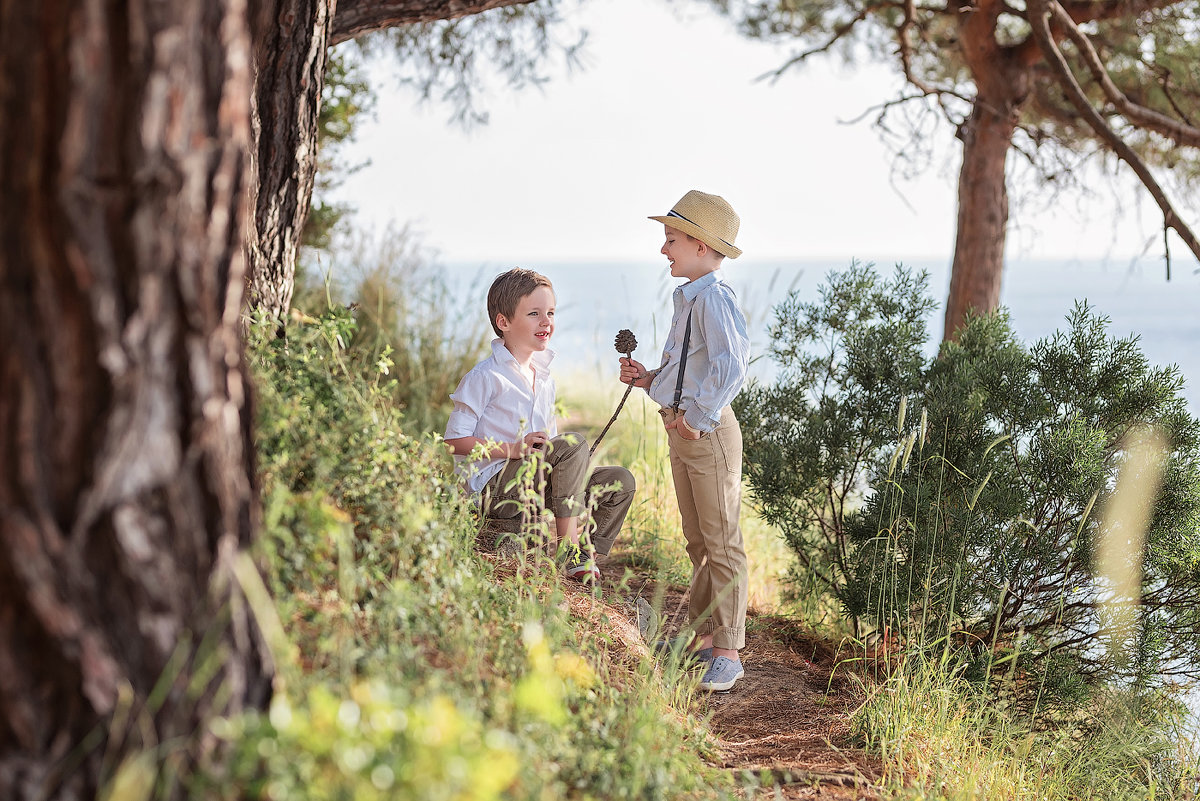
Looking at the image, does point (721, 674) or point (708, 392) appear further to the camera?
point (721, 674)

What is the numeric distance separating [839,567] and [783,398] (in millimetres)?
813

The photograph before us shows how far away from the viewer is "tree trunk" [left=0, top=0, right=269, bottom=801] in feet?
4.75

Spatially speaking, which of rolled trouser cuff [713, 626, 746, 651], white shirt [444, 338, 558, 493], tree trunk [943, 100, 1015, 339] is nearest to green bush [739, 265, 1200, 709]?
rolled trouser cuff [713, 626, 746, 651]

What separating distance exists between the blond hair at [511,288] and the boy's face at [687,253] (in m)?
0.49

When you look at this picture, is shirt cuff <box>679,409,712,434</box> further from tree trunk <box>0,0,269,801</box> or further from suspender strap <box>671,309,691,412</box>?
tree trunk <box>0,0,269,801</box>

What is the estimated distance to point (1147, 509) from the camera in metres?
3.63

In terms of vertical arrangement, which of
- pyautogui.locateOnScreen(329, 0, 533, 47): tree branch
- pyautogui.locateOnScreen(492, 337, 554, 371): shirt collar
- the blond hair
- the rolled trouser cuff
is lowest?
the rolled trouser cuff

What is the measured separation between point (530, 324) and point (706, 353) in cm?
69

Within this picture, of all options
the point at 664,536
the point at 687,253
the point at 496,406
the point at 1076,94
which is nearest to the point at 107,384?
the point at 496,406

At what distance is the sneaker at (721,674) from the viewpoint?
137 inches

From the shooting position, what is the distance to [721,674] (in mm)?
3502

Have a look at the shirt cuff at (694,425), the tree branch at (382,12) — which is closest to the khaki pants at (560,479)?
the shirt cuff at (694,425)

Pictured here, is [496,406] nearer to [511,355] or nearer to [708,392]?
[511,355]

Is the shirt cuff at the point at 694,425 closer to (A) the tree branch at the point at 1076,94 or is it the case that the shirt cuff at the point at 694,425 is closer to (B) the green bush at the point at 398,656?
(B) the green bush at the point at 398,656
